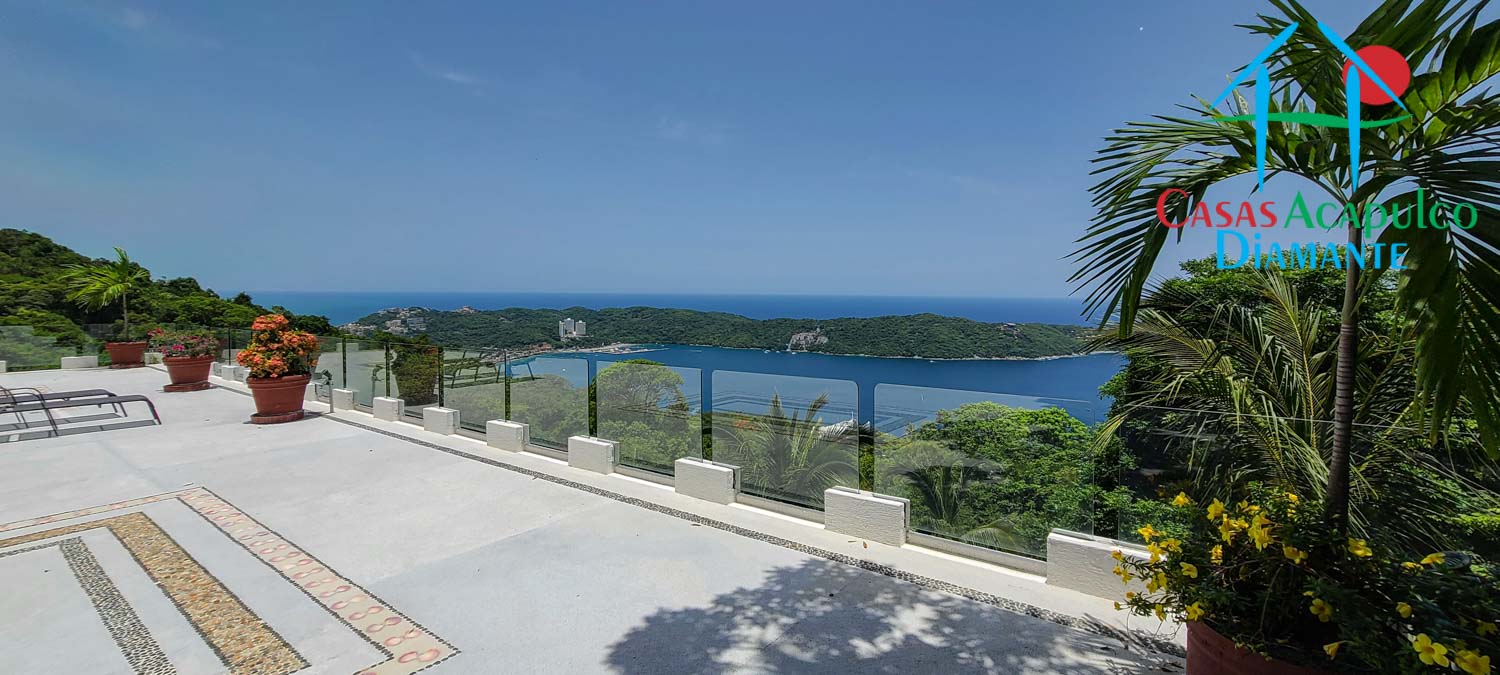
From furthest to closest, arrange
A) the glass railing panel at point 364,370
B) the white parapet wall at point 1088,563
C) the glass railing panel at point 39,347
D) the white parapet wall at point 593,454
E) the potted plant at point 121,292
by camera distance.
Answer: the potted plant at point 121,292
the glass railing panel at point 39,347
the glass railing panel at point 364,370
the white parapet wall at point 593,454
the white parapet wall at point 1088,563

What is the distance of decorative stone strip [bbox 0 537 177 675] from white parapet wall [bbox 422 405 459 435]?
341 centimetres

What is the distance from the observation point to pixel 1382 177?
162 cm

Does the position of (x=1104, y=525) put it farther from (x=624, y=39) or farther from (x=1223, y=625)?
(x=624, y=39)

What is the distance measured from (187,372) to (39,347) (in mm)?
6789

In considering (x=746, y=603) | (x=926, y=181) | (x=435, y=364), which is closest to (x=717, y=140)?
(x=926, y=181)

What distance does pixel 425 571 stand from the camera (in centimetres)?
354

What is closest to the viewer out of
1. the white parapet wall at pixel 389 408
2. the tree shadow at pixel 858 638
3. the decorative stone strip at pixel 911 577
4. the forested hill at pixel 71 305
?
the tree shadow at pixel 858 638

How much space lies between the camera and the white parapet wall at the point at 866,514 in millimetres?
3977

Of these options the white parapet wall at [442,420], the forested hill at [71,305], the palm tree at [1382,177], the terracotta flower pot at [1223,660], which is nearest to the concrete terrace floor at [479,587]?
the terracotta flower pot at [1223,660]

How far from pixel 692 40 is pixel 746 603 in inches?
515

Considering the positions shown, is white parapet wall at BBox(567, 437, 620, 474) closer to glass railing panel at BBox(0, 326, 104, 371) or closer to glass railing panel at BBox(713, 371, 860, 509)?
glass railing panel at BBox(713, 371, 860, 509)

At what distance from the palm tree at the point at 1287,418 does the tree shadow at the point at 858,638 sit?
108 centimetres

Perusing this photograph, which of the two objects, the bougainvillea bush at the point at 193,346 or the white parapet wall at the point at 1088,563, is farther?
the bougainvillea bush at the point at 193,346

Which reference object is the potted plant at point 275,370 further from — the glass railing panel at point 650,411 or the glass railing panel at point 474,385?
the glass railing panel at point 650,411
